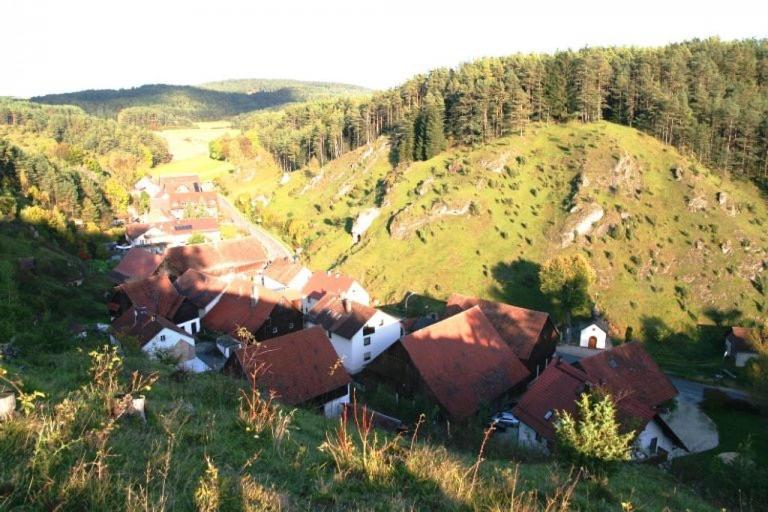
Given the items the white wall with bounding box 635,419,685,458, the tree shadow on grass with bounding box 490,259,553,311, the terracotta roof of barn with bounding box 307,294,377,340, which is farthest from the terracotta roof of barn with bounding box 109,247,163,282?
the white wall with bounding box 635,419,685,458

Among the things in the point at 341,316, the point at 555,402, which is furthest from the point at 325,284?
the point at 555,402

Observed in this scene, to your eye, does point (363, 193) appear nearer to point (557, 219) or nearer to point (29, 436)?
point (557, 219)

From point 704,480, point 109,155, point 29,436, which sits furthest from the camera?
point 109,155

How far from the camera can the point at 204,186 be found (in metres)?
120

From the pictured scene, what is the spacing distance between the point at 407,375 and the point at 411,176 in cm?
4996

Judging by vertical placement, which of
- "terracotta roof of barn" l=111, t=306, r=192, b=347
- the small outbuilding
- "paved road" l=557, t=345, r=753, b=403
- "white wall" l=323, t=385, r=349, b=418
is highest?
"terracotta roof of barn" l=111, t=306, r=192, b=347

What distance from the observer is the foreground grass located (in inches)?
207

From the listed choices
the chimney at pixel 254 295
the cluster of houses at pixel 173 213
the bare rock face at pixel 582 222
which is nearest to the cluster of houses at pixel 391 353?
the chimney at pixel 254 295

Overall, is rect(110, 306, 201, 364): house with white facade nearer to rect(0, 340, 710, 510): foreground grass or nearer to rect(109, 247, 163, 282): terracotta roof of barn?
rect(109, 247, 163, 282): terracotta roof of barn

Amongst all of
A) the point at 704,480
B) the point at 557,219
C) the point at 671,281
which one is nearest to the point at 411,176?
the point at 557,219

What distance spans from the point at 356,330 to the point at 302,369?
11.4 m

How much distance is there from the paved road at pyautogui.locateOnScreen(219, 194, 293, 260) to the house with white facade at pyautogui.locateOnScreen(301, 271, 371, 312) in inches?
786

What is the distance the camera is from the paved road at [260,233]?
74.8 meters

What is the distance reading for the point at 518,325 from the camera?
121ft
